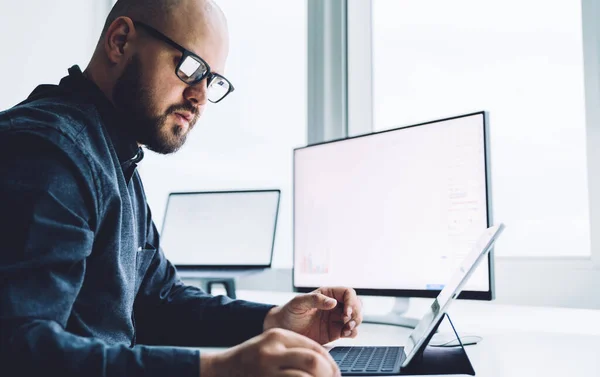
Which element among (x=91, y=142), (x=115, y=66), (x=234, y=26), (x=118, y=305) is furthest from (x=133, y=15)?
(x=234, y=26)

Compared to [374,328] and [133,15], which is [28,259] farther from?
[374,328]

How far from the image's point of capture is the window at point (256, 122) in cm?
203

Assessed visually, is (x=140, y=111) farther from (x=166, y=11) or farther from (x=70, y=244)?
(x=70, y=244)

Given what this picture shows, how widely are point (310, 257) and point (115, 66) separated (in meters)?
0.68

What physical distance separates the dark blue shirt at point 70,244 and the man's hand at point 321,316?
0.19ft

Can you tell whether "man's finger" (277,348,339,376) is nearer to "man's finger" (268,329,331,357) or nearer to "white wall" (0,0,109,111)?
"man's finger" (268,329,331,357)

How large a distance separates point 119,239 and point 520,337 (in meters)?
0.75

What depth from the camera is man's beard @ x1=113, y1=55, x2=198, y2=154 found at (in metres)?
0.98

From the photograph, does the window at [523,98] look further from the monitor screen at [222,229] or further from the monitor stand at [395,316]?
the monitor screen at [222,229]

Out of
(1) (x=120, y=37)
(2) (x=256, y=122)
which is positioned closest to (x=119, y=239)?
(1) (x=120, y=37)

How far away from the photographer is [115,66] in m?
0.99

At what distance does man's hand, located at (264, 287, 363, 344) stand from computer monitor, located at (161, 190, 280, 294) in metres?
0.67

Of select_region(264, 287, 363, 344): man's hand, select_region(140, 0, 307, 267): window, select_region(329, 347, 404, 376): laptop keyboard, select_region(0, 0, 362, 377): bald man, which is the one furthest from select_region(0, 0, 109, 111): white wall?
select_region(329, 347, 404, 376): laptop keyboard

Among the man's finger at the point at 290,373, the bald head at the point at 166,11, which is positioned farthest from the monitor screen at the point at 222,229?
the man's finger at the point at 290,373
